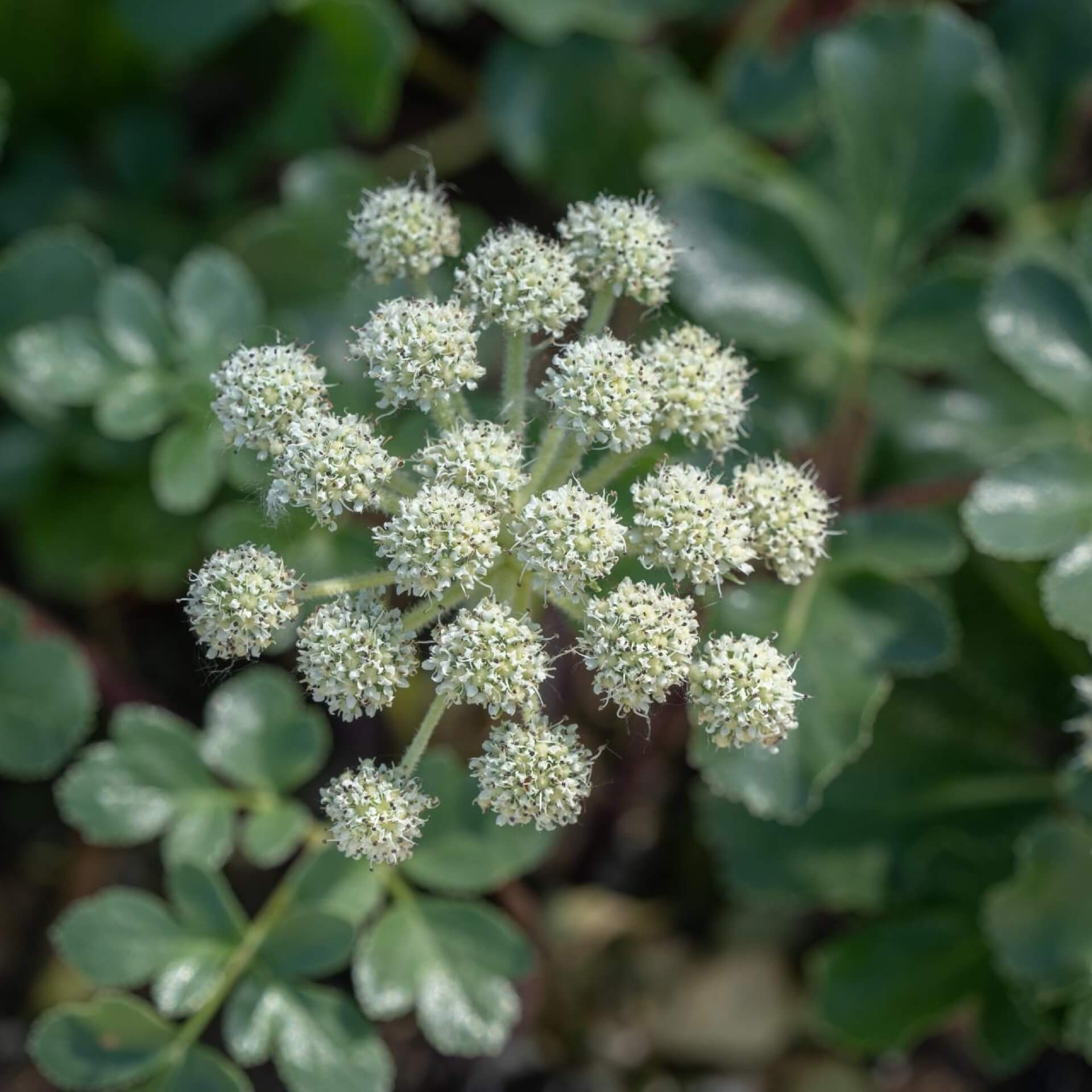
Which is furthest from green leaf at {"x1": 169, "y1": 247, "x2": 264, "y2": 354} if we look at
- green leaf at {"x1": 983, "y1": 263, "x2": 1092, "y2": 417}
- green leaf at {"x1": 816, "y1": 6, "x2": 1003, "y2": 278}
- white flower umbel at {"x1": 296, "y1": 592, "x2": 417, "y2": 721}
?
green leaf at {"x1": 983, "y1": 263, "x2": 1092, "y2": 417}

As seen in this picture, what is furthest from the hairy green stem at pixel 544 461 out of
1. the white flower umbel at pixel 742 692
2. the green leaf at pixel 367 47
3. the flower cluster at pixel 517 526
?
the green leaf at pixel 367 47

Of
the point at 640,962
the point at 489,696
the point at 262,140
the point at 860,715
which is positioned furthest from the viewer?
the point at 262,140

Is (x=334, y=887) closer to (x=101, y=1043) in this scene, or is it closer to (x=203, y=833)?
(x=203, y=833)

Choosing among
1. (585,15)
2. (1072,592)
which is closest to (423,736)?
(1072,592)

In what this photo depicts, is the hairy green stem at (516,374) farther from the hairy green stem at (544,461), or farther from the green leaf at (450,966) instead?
the green leaf at (450,966)

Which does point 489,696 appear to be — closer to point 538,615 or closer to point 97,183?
point 538,615

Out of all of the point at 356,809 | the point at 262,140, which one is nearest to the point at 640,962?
the point at 356,809
